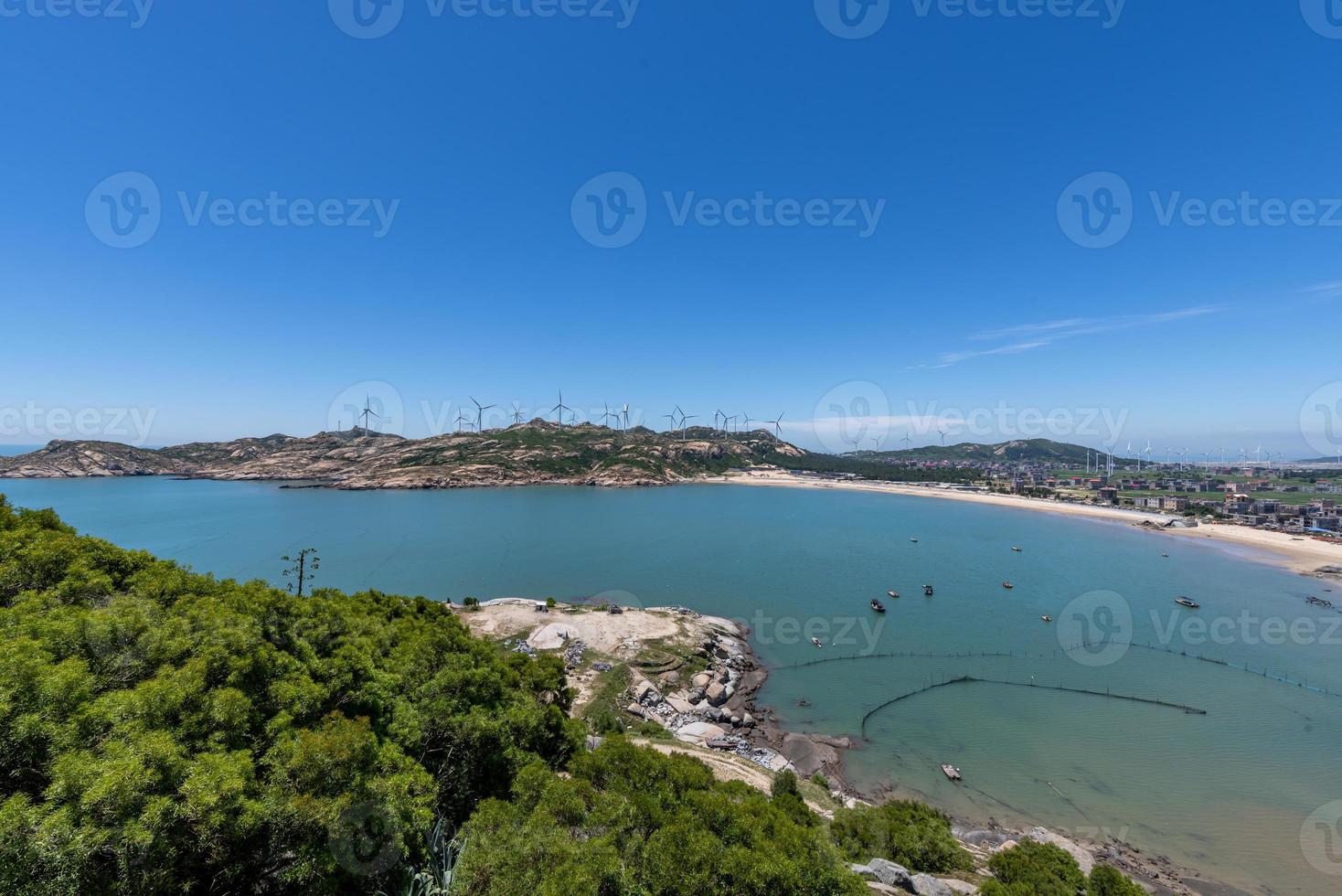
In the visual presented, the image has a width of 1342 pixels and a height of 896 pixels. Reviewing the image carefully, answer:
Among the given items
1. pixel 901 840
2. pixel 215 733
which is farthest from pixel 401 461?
pixel 901 840

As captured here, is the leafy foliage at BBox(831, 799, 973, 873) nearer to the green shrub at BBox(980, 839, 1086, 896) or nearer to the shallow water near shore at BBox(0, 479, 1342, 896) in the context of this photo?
the green shrub at BBox(980, 839, 1086, 896)

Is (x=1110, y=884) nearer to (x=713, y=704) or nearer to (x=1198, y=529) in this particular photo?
(x=713, y=704)

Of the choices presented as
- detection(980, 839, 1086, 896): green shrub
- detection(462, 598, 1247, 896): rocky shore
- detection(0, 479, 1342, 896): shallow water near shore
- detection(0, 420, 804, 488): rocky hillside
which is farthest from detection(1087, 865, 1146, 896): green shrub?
detection(0, 420, 804, 488): rocky hillside

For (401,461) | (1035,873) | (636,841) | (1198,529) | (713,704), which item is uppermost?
(401,461)

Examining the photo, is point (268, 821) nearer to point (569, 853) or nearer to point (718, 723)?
point (569, 853)

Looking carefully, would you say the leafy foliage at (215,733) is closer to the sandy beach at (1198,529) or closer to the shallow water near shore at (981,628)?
the shallow water near shore at (981,628)

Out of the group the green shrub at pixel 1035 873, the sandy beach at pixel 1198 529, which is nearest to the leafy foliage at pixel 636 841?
the green shrub at pixel 1035 873
